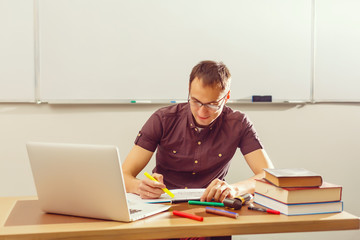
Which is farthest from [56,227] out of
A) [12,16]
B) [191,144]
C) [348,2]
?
[348,2]

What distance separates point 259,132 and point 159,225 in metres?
1.81

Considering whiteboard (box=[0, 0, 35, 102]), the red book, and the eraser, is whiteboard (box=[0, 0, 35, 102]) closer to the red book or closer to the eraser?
the eraser

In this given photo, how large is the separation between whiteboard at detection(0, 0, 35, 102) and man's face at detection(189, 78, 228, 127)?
1218 millimetres

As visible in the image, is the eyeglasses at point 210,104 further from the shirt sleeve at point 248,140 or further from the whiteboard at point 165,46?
the whiteboard at point 165,46

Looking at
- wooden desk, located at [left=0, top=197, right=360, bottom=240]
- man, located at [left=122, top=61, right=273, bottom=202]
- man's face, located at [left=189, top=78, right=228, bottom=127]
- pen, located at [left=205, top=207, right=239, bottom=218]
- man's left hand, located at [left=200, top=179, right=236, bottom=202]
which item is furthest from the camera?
man, located at [left=122, top=61, right=273, bottom=202]

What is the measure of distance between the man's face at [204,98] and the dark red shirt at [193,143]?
193mm

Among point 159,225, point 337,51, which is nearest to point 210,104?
point 159,225

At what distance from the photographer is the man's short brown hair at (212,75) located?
1.74 metres

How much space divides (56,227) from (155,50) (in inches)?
66.9

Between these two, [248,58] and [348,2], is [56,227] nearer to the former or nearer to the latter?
[248,58]

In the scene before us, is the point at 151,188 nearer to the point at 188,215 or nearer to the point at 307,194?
the point at 188,215

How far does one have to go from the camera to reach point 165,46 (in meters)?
2.71

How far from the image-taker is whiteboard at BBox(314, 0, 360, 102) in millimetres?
2910

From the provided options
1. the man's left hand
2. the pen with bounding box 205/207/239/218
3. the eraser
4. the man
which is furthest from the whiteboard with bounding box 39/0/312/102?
the pen with bounding box 205/207/239/218
